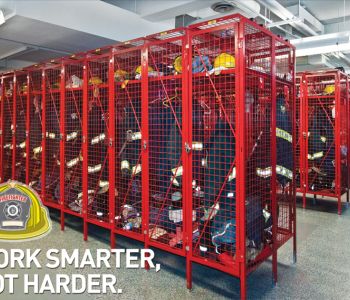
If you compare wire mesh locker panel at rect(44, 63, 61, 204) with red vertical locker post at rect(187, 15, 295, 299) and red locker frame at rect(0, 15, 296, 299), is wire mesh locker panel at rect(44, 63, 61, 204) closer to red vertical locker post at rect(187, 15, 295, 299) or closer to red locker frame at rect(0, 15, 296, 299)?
red locker frame at rect(0, 15, 296, 299)

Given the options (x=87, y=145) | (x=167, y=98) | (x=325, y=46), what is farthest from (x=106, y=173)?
(x=325, y=46)

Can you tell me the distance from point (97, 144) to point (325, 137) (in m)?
4.00

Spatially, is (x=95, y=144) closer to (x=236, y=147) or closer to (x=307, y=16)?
(x=236, y=147)

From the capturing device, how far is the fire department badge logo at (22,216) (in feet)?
14.1

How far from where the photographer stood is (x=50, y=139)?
186 inches

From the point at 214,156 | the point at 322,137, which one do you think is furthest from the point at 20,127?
the point at 322,137

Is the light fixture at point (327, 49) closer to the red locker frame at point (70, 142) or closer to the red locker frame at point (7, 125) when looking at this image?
the red locker frame at point (70, 142)

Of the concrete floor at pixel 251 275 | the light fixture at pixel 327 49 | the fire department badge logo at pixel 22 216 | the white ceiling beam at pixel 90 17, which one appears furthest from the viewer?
the light fixture at pixel 327 49

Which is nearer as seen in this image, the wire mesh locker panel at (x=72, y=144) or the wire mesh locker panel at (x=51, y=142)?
the wire mesh locker panel at (x=72, y=144)

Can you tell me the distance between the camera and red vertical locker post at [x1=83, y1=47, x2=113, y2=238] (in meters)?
3.92

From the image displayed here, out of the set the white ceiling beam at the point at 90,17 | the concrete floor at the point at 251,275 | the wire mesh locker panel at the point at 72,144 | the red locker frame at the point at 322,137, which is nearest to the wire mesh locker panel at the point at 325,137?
the red locker frame at the point at 322,137

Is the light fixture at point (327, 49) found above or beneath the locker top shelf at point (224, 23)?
above

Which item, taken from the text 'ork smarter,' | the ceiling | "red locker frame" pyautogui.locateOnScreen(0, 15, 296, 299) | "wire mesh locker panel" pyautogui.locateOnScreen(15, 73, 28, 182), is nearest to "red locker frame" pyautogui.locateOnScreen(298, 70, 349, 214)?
the ceiling

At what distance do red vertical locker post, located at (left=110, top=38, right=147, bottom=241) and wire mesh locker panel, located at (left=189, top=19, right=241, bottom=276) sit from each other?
76 cm
